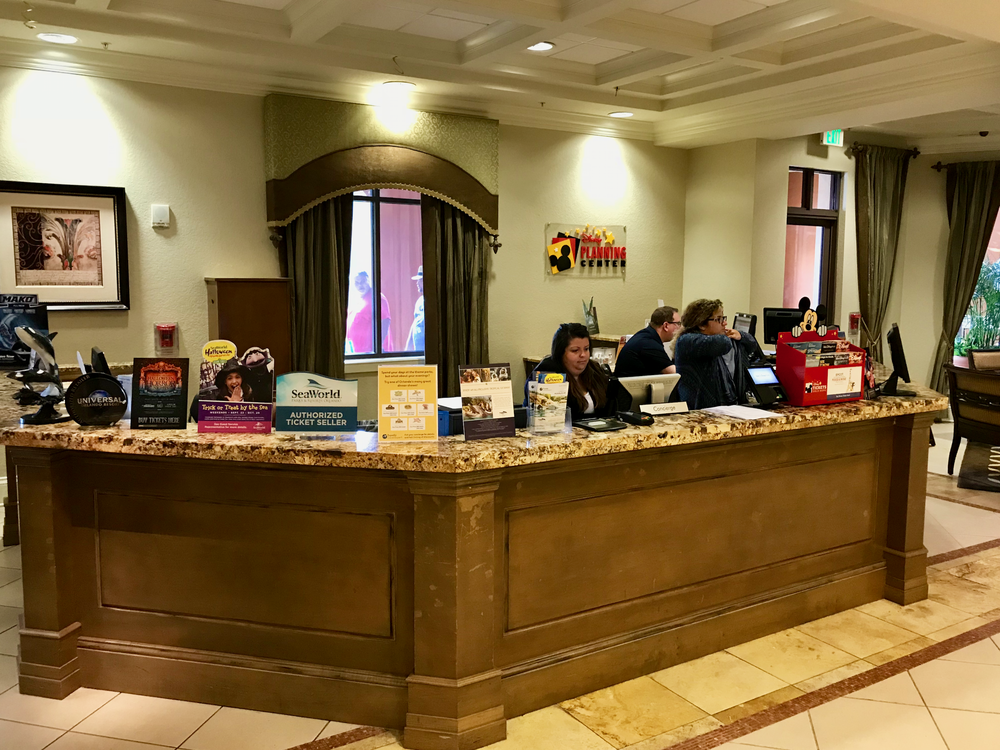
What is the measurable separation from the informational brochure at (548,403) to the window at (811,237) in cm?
588

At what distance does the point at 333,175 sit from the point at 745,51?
119 inches

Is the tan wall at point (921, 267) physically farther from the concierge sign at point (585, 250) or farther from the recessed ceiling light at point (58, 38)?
the recessed ceiling light at point (58, 38)

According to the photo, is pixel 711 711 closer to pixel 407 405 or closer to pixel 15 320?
pixel 407 405

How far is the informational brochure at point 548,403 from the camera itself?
2.96 metres

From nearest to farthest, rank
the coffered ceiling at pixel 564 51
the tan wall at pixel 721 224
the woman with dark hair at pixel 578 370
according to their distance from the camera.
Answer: the woman with dark hair at pixel 578 370
the coffered ceiling at pixel 564 51
the tan wall at pixel 721 224

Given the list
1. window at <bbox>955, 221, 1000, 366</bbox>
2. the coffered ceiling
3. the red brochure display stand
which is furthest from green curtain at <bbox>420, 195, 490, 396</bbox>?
window at <bbox>955, 221, 1000, 366</bbox>

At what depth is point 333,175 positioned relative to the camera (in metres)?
6.13

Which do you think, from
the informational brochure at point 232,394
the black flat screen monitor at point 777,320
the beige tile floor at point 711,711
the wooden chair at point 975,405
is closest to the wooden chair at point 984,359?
the wooden chair at point 975,405

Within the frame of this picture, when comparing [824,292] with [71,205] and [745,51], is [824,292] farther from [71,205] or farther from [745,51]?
[71,205]

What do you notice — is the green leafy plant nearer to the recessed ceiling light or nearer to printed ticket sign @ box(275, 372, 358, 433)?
printed ticket sign @ box(275, 372, 358, 433)

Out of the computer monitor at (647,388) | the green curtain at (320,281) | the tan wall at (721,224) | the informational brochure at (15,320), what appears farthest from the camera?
the tan wall at (721,224)

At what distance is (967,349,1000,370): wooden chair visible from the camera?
664 centimetres

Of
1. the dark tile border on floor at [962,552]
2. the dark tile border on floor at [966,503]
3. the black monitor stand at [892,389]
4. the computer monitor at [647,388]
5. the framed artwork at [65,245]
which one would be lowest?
the dark tile border on floor at [962,552]

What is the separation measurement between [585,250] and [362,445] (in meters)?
5.15
